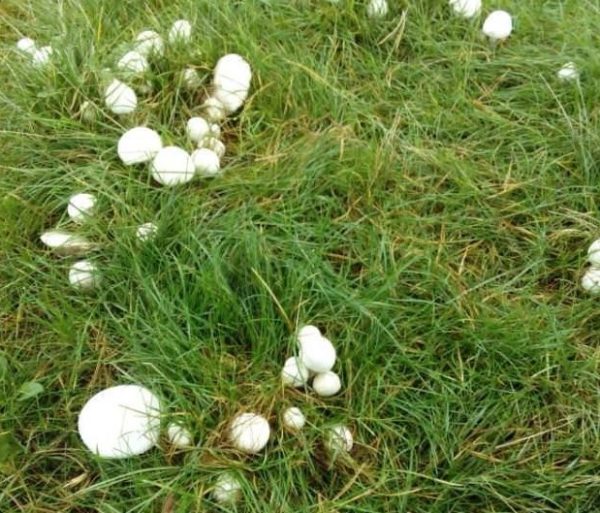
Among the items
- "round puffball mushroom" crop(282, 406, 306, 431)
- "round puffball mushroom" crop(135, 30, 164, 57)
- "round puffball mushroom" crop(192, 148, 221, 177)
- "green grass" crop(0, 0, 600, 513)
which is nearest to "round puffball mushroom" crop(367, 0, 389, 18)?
"green grass" crop(0, 0, 600, 513)

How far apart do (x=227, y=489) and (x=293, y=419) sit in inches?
9.4

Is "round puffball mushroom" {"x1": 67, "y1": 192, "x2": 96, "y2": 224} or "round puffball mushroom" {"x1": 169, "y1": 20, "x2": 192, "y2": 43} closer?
"round puffball mushroom" {"x1": 67, "y1": 192, "x2": 96, "y2": 224}

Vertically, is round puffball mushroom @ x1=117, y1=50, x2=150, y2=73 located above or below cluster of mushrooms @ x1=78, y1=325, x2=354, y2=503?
above

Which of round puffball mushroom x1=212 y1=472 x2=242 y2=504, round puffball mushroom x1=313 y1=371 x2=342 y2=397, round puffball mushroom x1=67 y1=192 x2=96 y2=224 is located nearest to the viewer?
round puffball mushroom x1=212 y1=472 x2=242 y2=504

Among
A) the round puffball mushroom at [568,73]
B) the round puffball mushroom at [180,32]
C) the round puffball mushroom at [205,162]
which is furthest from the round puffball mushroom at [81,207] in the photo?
the round puffball mushroom at [568,73]

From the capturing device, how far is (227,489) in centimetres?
182

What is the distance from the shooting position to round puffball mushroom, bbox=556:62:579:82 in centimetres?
266

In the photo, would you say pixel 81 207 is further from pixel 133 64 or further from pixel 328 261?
pixel 328 261

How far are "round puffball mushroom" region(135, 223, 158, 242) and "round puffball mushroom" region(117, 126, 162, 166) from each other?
25 cm

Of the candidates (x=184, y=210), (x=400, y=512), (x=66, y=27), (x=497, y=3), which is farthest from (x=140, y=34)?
(x=400, y=512)

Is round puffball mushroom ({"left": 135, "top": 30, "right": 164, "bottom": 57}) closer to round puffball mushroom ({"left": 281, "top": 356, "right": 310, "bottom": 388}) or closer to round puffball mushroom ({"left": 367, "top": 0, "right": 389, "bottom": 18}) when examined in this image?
round puffball mushroom ({"left": 367, "top": 0, "right": 389, "bottom": 18})

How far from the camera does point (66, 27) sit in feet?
8.96

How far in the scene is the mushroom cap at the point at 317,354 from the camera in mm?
1896

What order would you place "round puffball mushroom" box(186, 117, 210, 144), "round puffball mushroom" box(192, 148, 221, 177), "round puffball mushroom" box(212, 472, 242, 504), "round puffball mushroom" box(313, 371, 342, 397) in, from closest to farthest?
"round puffball mushroom" box(212, 472, 242, 504) < "round puffball mushroom" box(313, 371, 342, 397) < "round puffball mushroom" box(192, 148, 221, 177) < "round puffball mushroom" box(186, 117, 210, 144)
